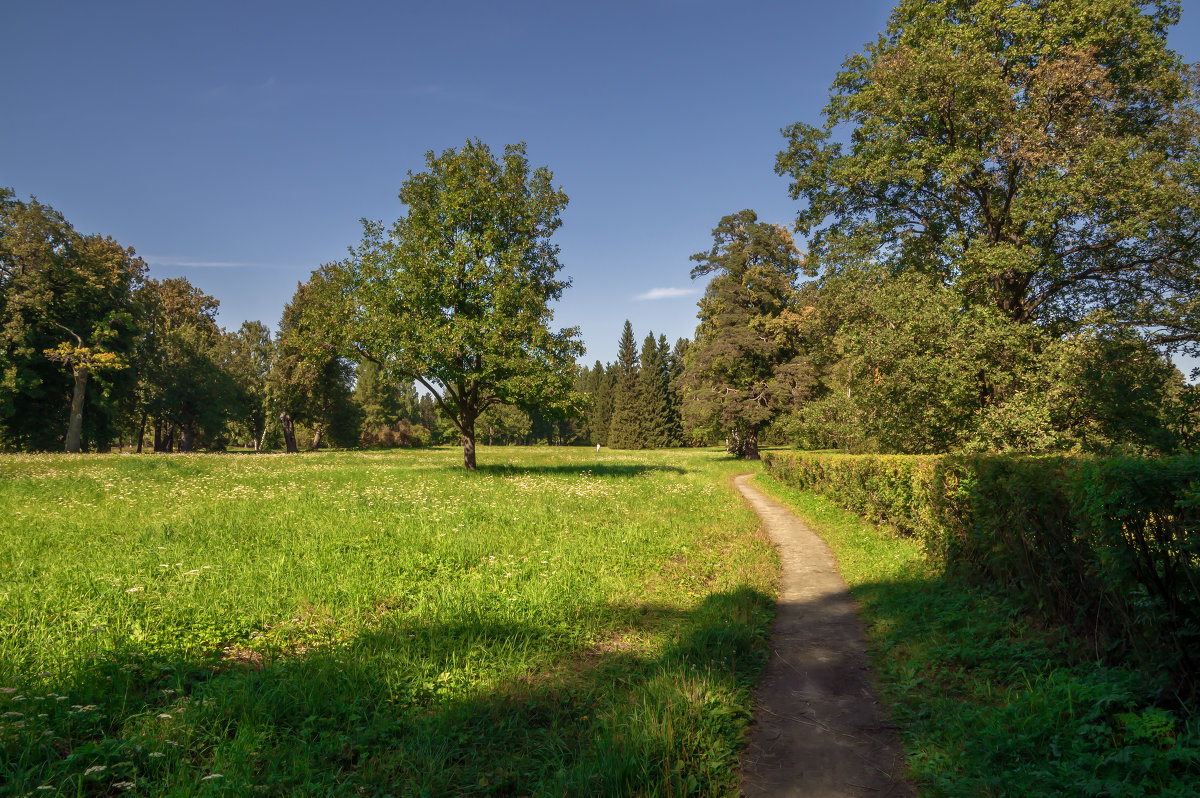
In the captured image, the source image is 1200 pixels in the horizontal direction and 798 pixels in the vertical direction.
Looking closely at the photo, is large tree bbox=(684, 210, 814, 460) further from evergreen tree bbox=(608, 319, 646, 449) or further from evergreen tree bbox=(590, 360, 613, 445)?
evergreen tree bbox=(590, 360, 613, 445)

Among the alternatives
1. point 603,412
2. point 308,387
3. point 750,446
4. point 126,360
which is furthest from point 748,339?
point 603,412

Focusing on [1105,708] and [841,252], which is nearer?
[1105,708]

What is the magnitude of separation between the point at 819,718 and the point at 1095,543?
296 centimetres

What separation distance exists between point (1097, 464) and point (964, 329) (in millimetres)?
13453

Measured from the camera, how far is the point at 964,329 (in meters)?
15.8

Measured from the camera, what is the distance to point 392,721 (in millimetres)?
4141

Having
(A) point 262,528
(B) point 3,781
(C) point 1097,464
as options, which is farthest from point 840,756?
(A) point 262,528

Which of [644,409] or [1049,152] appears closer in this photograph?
[1049,152]

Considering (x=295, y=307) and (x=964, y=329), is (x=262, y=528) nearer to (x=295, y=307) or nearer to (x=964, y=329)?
(x=964, y=329)

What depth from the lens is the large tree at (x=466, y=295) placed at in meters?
19.1

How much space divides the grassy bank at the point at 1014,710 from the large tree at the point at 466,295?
15278mm

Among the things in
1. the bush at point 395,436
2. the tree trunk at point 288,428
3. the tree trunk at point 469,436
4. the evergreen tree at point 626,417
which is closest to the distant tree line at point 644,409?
the evergreen tree at point 626,417

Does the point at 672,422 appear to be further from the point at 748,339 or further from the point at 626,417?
the point at 748,339

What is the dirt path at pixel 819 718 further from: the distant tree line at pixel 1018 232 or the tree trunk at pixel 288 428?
the tree trunk at pixel 288 428
